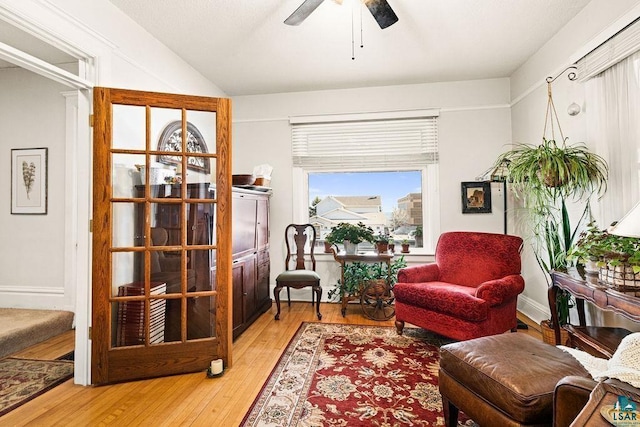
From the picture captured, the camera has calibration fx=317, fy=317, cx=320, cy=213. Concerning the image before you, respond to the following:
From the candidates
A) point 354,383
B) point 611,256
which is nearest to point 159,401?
point 354,383

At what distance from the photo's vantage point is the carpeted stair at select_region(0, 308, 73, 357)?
2674 mm

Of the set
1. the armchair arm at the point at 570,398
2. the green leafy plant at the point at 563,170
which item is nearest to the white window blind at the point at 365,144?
the green leafy plant at the point at 563,170

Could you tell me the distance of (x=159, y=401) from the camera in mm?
2004

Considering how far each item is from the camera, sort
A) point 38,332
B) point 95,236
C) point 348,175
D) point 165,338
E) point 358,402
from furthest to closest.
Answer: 1. point 348,175
2. point 38,332
3. point 165,338
4. point 95,236
5. point 358,402

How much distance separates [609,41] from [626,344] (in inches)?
87.3

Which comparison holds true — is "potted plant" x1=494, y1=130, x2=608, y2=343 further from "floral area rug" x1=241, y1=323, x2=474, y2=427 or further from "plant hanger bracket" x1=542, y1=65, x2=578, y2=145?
"floral area rug" x1=241, y1=323, x2=474, y2=427

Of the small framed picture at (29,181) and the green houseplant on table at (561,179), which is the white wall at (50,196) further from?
the green houseplant on table at (561,179)

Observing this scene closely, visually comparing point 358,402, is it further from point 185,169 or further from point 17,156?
point 17,156

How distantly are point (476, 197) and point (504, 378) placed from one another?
114 inches

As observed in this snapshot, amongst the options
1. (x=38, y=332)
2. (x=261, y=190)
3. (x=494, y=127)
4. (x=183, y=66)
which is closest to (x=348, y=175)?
(x=261, y=190)

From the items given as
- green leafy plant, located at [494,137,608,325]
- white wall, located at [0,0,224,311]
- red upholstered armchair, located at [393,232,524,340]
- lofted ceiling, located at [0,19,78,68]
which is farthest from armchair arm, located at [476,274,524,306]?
lofted ceiling, located at [0,19,78,68]

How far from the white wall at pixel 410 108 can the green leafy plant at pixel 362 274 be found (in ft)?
1.03

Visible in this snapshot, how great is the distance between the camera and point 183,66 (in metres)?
3.35

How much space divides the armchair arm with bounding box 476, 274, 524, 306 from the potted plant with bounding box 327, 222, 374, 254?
1.40m
